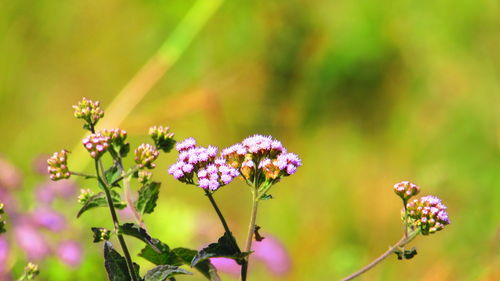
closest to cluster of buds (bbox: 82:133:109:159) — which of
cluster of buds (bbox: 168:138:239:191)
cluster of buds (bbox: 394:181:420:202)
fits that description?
cluster of buds (bbox: 168:138:239:191)

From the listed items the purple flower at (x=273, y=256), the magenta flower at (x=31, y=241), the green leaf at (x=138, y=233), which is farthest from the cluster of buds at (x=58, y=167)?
the purple flower at (x=273, y=256)

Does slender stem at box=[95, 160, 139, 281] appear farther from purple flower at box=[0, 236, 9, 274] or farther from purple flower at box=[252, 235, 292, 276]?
purple flower at box=[252, 235, 292, 276]

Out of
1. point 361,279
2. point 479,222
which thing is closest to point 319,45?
point 479,222

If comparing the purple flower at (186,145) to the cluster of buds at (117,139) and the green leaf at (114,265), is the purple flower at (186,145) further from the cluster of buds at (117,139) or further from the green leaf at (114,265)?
the green leaf at (114,265)

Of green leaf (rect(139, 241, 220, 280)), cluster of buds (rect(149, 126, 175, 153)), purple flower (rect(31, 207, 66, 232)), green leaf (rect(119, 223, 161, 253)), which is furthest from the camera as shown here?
purple flower (rect(31, 207, 66, 232))

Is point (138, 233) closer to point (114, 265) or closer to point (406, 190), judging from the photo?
point (114, 265)

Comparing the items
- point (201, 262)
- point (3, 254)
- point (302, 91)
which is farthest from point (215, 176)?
point (302, 91)

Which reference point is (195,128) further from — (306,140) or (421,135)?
(421,135)
